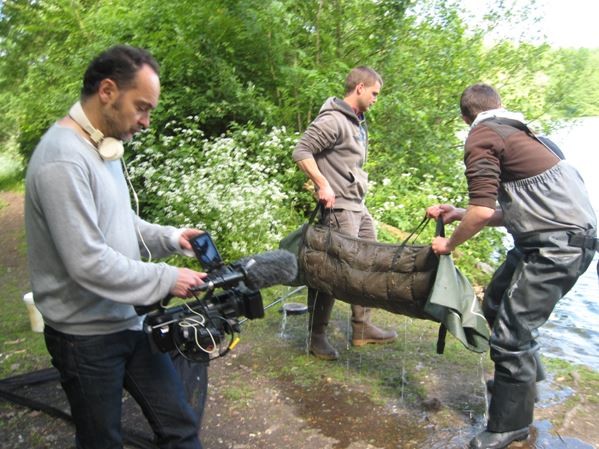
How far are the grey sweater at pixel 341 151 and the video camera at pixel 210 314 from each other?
203cm

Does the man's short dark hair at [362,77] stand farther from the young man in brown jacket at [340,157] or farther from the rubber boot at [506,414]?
the rubber boot at [506,414]

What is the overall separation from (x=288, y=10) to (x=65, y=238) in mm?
6380

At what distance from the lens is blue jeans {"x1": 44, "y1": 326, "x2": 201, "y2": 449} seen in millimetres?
2119

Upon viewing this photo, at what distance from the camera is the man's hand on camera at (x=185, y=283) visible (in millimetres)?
2041

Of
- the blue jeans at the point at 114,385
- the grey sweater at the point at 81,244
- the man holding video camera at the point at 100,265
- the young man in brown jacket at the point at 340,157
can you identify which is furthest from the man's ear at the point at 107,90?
the young man in brown jacket at the point at 340,157

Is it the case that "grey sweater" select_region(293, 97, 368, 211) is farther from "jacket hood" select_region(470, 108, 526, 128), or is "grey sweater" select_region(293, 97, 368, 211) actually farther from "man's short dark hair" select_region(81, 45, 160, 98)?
"man's short dark hair" select_region(81, 45, 160, 98)

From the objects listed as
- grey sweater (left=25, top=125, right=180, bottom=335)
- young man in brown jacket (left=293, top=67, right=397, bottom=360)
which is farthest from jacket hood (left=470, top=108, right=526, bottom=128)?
grey sweater (left=25, top=125, right=180, bottom=335)

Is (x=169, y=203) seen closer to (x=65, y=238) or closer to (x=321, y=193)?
(x=321, y=193)

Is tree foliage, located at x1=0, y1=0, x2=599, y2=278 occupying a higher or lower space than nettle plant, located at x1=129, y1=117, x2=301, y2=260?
higher

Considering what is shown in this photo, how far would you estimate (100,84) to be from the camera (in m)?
2.04

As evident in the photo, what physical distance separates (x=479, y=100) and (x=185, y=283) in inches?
79.2

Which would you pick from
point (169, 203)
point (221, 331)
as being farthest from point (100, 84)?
point (169, 203)

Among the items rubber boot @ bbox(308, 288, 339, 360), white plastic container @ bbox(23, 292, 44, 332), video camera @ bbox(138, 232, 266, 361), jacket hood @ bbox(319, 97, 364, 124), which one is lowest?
white plastic container @ bbox(23, 292, 44, 332)

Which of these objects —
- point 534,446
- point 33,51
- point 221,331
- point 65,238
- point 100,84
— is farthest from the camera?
point 33,51
